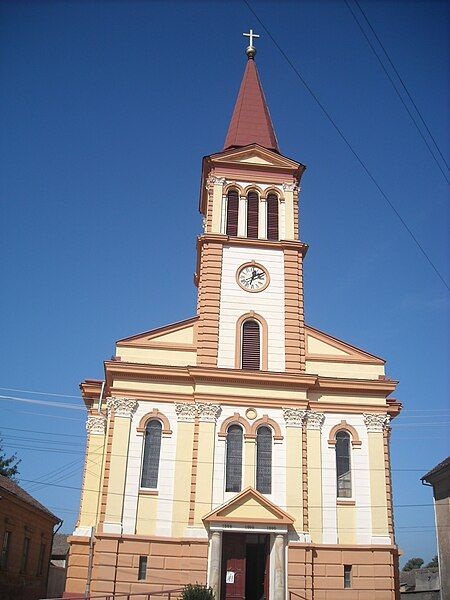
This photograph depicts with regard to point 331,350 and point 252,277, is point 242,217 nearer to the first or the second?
point 252,277

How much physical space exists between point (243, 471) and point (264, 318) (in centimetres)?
763

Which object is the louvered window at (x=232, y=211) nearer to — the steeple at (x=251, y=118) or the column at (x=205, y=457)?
the steeple at (x=251, y=118)

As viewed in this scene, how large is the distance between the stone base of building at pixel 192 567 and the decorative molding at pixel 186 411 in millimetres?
5140

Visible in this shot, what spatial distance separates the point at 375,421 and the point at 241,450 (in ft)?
21.4

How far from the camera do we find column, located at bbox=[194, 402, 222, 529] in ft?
89.5

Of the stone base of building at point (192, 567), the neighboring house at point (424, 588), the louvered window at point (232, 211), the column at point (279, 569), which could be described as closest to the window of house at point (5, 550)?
the stone base of building at point (192, 567)

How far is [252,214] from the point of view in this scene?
34656 millimetres

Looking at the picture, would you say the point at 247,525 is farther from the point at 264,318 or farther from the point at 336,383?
the point at 264,318

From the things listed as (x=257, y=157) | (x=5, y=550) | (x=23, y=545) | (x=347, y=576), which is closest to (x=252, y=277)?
(x=257, y=157)

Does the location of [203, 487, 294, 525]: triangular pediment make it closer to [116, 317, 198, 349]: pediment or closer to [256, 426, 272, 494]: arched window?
[256, 426, 272, 494]: arched window

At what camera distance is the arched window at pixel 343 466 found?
28891 millimetres

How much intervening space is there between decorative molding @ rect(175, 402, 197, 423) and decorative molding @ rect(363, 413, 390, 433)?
26.5 ft

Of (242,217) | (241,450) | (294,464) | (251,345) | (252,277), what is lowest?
(294,464)

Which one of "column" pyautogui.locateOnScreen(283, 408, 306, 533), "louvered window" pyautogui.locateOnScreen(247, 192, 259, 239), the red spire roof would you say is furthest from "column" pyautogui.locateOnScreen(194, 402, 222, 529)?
the red spire roof
